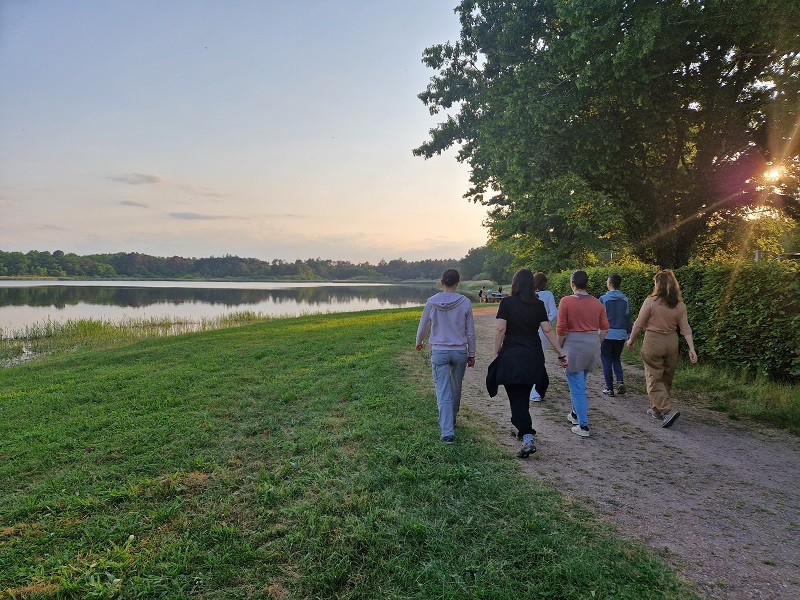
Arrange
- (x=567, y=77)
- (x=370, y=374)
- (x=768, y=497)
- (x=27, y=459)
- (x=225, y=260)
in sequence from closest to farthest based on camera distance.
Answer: (x=768, y=497)
(x=27, y=459)
(x=370, y=374)
(x=567, y=77)
(x=225, y=260)

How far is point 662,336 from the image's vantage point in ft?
20.6

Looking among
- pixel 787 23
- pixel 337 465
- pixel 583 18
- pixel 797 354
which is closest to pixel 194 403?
pixel 337 465

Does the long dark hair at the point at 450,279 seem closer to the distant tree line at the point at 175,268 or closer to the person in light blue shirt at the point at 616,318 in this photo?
the person in light blue shirt at the point at 616,318

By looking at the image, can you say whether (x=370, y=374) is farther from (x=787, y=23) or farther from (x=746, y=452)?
(x=787, y=23)

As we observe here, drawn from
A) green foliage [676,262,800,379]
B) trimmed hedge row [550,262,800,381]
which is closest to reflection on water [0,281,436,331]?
trimmed hedge row [550,262,800,381]

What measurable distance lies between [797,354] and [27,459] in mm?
11289

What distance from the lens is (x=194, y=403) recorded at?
7305 mm

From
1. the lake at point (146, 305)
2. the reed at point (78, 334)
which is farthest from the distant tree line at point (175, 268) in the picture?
the reed at point (78, 334)

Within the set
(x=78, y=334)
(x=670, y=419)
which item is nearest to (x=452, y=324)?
(x=670, y=419)

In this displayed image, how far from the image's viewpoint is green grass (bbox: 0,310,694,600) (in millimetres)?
2885

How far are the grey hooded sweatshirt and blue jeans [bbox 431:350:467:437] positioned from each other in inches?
3.3

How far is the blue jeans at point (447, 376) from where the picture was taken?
5195mm

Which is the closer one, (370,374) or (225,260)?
(370,374)

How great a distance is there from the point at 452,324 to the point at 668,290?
3.44 m
